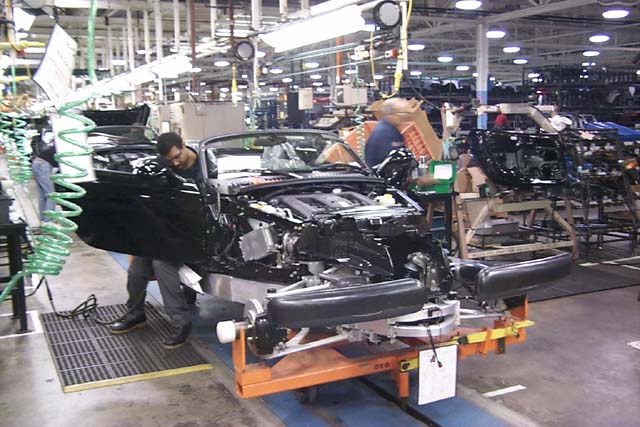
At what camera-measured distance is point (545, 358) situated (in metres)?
4.40

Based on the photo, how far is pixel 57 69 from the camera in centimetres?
245

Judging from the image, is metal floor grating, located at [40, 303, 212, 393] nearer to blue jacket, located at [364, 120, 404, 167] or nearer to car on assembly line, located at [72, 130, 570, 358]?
car on assembly line, located at [72, 130, 570, 358]

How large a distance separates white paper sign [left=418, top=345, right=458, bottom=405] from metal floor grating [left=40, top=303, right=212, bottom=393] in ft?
5.57

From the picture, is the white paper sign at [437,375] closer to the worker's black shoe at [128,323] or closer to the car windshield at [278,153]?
the car windshield at [278,153]

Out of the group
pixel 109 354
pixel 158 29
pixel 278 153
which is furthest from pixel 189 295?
pixel 158 29

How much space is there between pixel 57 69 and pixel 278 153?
2.68m

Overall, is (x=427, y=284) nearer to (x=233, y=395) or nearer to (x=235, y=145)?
(x=233, y=395)

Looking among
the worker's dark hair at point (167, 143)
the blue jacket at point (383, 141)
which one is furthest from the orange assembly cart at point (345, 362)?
the blue jacket at point (383, 141)

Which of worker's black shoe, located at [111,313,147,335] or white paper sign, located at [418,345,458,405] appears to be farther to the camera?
worker's black shoe, located at [111,313,147,335]

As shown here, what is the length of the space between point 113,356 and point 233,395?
119 centimetres

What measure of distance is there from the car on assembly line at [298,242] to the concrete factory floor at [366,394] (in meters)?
0.48

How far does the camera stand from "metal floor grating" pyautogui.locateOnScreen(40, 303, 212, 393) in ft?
13.7

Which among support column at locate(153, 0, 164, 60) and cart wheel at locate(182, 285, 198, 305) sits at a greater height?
support column at locate(153, 0, 164, 60)

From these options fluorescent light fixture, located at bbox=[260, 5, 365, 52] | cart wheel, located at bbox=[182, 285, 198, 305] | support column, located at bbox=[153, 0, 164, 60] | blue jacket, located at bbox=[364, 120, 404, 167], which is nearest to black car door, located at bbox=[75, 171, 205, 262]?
cart wheel, located at bbox=[182, 285, 198, 305]
